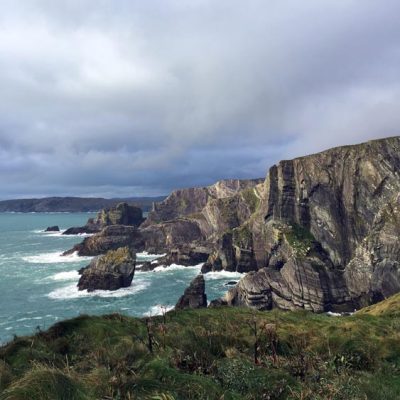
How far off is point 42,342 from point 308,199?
102066 mm

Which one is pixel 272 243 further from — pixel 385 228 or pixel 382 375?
pixel 382 375

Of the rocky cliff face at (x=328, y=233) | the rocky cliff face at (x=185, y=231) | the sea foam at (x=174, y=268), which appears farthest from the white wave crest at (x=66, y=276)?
the rocky cliff face at (x=328, y=233)

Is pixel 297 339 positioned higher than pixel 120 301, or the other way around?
pixel 297 339

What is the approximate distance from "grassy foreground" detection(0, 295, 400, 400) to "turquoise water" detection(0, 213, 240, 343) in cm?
3972

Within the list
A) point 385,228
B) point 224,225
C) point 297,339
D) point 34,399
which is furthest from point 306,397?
point 224,225

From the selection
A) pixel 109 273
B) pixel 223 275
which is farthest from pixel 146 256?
pixel 109 273

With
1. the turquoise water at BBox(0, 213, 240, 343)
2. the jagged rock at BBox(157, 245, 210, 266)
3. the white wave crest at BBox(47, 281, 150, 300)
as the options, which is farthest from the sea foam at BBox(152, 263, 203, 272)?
the white wave crest at BBox(47, 281, 150, 300)

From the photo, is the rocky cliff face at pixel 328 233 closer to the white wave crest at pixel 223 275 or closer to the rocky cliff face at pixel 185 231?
the white wave crest at pixel 223 275

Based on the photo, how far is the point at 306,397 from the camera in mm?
10398

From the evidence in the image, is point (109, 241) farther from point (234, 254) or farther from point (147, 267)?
→ point (234, 254)

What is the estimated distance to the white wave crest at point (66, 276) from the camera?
107188 mm

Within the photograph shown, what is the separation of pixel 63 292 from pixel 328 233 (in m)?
69.8

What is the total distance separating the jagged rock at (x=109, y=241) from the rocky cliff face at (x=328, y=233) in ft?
156

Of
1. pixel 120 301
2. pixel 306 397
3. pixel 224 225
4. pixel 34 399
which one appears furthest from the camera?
pixel 224 225
